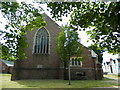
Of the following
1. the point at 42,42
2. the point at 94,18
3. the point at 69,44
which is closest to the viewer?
the point at 94,18

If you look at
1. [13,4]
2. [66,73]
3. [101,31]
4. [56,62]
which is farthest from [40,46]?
[101,31]

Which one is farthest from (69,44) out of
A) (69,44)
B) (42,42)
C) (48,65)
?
(42,42)

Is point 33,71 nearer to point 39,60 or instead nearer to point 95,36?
point 39,60

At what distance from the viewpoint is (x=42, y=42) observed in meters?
22.4

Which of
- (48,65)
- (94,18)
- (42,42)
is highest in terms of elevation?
(42,42)

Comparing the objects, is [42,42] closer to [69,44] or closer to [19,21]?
[69,44]

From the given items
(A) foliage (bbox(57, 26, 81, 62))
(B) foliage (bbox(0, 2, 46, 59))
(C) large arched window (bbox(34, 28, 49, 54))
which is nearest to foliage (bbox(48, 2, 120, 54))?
(B) foliage (bbox(0, 2, 46, 59))

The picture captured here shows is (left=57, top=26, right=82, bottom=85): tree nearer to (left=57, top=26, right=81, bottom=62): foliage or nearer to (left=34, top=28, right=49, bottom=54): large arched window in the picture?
(left=57, top=26, right=81, bottom=62): foliage

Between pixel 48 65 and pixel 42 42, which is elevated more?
pixel 42 42

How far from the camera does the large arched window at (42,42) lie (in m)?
21.8

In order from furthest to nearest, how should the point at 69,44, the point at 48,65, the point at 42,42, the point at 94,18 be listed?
the point at 42,42 < the point at 48,65 < the point at 69,44 < the point at 94,18

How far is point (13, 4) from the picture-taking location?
6090mm

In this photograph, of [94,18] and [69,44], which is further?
[69,44]

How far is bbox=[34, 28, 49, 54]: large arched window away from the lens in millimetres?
21844
